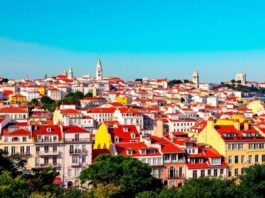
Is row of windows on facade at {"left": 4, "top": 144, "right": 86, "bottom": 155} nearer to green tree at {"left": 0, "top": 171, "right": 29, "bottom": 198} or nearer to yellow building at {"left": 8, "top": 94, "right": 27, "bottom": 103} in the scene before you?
green tree at {"left": 0, "top": 171, "right": 29, "bottom": 198}

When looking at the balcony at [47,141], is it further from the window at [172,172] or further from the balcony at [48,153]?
the window at [172,172]

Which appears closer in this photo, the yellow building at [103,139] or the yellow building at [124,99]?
the yellow building at [103,139]

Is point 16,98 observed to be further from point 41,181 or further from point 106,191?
point 106,191

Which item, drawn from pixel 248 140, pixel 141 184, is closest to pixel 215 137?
pixel 248 140

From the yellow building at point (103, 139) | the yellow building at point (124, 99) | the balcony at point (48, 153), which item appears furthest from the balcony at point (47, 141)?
the yellow building at point (124, 99)

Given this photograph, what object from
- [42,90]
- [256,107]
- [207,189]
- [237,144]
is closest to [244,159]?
[237,144]

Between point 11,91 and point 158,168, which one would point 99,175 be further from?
point 11,91
